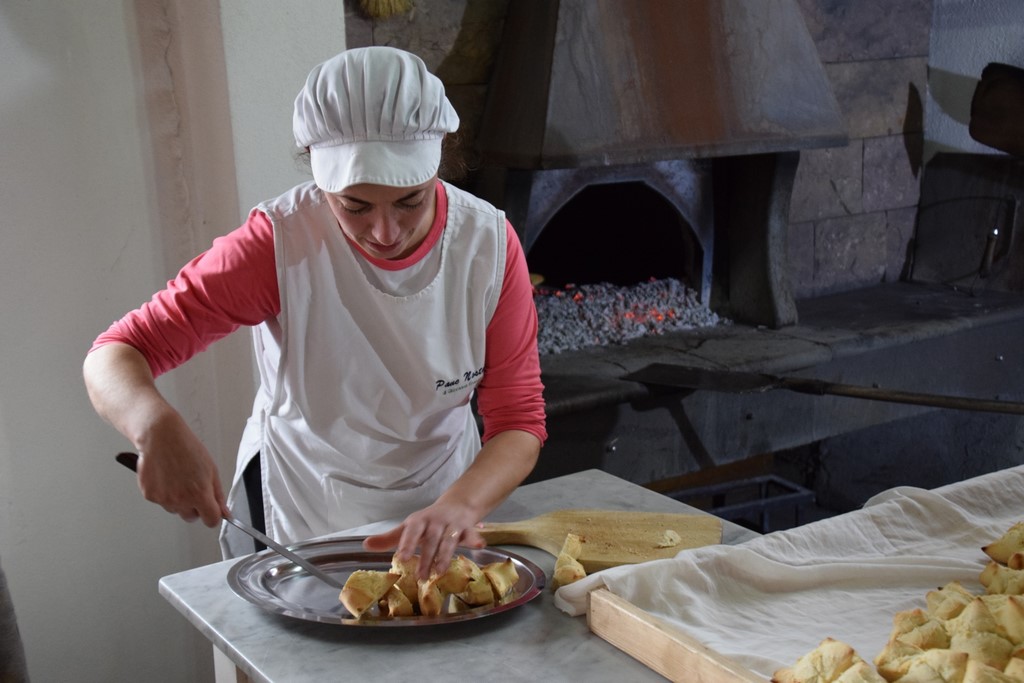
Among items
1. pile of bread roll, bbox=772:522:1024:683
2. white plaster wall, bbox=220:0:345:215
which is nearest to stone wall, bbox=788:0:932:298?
white plaster wall, bbox=220:0:345:215

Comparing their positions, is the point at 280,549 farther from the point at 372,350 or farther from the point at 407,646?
the point at 372,350

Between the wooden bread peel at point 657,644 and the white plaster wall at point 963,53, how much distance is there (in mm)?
3718

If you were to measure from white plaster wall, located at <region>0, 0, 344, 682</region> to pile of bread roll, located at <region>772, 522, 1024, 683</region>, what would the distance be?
5.58 ft

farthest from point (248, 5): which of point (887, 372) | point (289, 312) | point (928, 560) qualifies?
point (887, 372)

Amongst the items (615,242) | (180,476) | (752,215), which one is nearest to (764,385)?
(752,215)

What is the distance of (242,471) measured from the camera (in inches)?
79.2

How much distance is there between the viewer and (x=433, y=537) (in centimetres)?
138

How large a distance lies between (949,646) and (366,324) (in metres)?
0.99

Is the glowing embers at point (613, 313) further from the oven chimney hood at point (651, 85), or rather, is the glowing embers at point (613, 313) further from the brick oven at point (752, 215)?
the oven chimney hood at point (651, 85)

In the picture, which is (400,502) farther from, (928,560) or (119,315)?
(119,315)

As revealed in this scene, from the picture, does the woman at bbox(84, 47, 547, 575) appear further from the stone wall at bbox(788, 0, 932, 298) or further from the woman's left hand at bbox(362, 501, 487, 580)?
the stone wall at bbox(788, 0, 932, 298)

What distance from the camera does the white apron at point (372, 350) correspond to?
5.67ft

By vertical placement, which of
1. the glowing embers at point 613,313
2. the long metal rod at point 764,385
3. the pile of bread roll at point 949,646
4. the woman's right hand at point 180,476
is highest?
the woman's right hand at point 180,476

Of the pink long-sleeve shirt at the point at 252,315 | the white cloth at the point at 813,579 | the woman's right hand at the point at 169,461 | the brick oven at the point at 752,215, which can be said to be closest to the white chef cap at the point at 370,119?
the pink long-sleeve shirt at the point at 252,315
